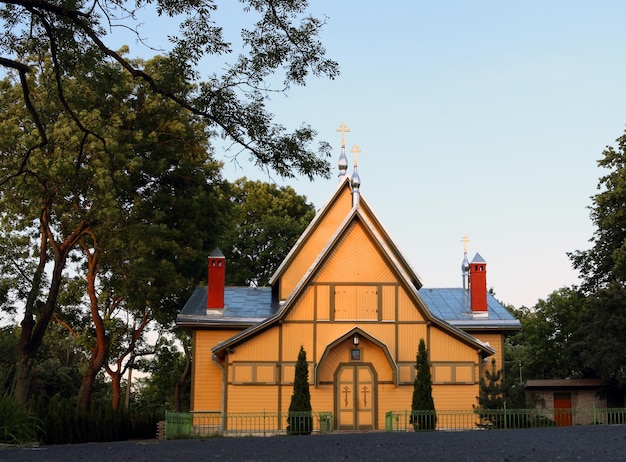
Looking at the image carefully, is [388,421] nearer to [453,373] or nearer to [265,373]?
[453,373]

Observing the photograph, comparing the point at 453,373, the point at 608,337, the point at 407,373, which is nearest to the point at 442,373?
the point at 453,373

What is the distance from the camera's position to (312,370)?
27734 millimetres

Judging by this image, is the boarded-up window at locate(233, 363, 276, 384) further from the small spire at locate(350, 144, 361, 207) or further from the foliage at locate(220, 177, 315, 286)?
the foliage at locate(220, 177, 315, 286)

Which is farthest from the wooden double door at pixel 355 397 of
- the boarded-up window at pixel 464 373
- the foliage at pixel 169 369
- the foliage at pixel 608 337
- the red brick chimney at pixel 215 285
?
the foliage at pixel 169 369

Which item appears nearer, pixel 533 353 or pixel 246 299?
pixel 246 299

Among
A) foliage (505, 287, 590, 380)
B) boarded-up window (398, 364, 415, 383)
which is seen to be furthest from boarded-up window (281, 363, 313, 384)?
foliage (505, 287, 590, 380)

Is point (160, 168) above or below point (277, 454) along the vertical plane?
above

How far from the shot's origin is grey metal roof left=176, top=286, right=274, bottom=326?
29812 mm

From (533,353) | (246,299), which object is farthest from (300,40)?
→ (533,353)

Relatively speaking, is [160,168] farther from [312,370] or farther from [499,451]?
[499,451]

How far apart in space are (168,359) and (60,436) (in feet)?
72.4

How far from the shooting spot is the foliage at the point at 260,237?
4875cm

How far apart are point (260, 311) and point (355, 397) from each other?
17.5 feet

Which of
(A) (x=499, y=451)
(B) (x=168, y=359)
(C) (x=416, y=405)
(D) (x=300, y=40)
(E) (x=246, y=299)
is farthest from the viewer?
(B) (x=168, y=359)
